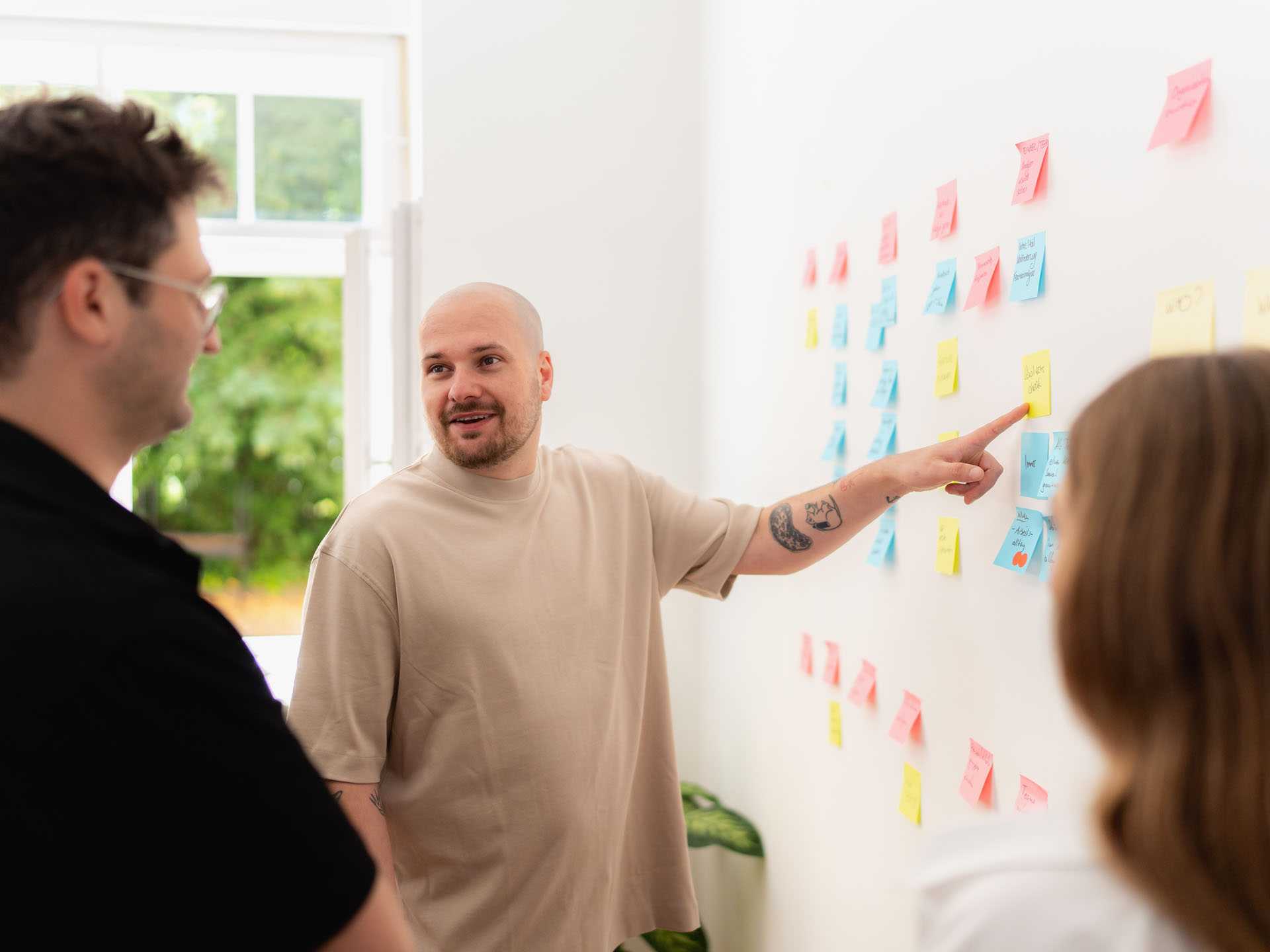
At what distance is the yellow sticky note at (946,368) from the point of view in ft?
4.89

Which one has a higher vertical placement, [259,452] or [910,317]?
[910,317]

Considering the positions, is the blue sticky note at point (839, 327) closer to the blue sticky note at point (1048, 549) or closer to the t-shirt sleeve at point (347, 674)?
the blue sticky note at point (1048, 549)

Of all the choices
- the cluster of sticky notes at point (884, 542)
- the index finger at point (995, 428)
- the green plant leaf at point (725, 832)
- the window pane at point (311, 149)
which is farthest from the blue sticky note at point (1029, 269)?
the window pane at point (311, 149)

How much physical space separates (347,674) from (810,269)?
45.4 inches

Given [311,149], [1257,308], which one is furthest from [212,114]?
[1257,308]

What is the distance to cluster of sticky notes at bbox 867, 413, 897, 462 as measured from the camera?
170cm

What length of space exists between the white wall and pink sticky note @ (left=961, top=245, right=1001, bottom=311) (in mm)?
19

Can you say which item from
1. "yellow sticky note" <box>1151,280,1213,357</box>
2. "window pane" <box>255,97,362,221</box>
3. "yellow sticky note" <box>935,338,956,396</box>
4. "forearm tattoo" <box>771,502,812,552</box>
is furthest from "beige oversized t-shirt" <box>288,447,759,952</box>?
"window pane" <box>255,97,362,221</box>

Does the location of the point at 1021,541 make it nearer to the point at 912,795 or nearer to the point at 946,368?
the point at 946,368

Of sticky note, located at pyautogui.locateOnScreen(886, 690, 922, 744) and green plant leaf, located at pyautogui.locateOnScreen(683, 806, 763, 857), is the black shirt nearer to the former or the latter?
sticky note, located at pyautogui.locateOnScreen(886, 690, 922, 744)

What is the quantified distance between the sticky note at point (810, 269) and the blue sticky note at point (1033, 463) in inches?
32.1

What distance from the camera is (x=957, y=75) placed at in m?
1.48

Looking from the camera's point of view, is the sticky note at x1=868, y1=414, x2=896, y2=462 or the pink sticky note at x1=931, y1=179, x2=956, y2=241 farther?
the sticky note at x1=868, y1=414, x2=896, y2=462

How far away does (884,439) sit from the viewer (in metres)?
1.72
